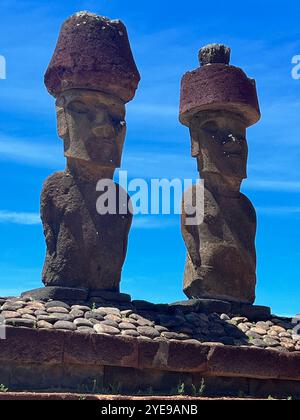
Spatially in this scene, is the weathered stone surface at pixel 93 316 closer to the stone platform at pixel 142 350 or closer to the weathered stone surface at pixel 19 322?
the stone platform at pixel 142 350

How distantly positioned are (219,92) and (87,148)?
2671 millimetres

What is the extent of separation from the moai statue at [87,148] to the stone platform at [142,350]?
66 cm

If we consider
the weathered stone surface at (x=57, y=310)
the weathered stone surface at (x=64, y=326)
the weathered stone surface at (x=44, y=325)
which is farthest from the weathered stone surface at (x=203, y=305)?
the weathered stone surface at (x=44, y=325)

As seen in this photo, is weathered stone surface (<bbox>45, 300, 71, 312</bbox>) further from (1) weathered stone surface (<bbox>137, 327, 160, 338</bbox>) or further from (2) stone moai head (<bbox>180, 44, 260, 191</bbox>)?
(2) stone moai head (<bbox>180, 44, 260, 191</bbox>)

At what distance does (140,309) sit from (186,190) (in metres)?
2.74

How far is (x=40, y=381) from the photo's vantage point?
8883 mm

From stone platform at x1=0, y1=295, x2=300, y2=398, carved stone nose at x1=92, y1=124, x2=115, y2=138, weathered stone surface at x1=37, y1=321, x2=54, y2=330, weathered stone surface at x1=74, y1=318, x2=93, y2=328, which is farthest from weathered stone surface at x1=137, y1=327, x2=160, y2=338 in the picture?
carved stone nose at x1=92, y1=124, x2=115, y2=138

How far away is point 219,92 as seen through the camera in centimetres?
1289

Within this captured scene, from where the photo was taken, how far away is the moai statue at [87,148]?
36.6 ft

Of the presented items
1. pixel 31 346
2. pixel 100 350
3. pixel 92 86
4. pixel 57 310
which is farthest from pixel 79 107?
pixel 31 346

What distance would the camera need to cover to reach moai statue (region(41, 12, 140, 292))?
1114 cm
